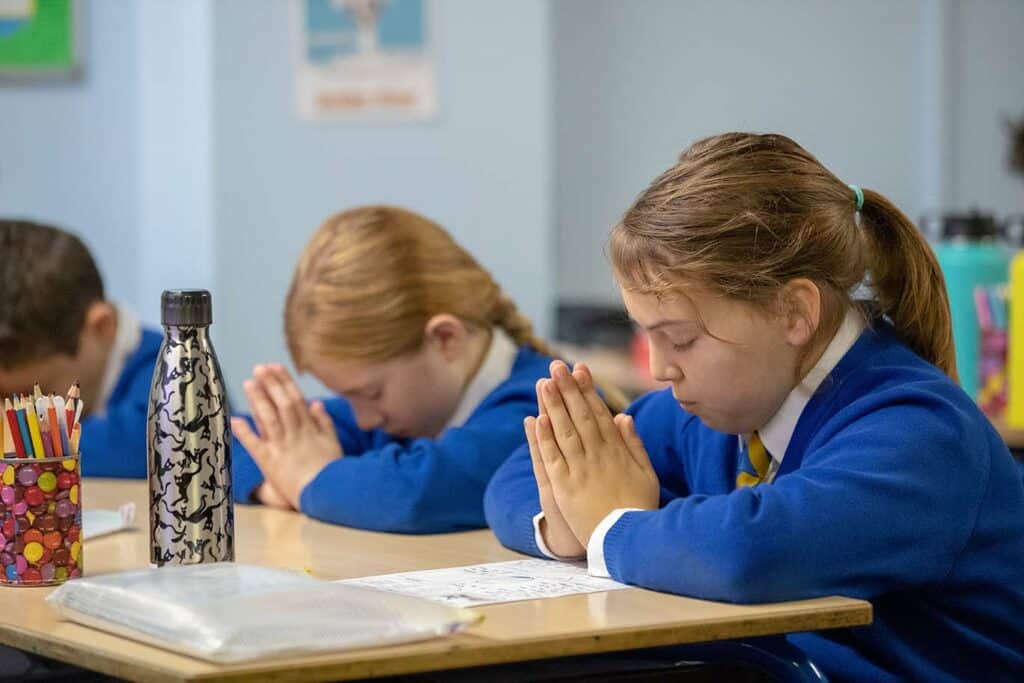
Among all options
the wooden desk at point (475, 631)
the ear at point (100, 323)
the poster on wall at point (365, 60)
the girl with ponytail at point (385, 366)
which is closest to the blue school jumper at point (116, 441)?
the ear at point (100, 323)

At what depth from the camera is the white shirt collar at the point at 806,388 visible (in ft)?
4.91

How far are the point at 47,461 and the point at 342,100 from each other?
2.30 m

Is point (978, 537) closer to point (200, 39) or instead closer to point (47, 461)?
point (47, 461)

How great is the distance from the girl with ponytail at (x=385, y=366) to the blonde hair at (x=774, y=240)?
46 cm

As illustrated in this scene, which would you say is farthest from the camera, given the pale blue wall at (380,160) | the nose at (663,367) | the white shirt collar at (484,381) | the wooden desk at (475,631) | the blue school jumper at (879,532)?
the pale blue wall at (380,160)

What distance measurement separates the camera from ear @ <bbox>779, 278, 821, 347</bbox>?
1.46m

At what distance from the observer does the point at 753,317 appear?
1461 mm

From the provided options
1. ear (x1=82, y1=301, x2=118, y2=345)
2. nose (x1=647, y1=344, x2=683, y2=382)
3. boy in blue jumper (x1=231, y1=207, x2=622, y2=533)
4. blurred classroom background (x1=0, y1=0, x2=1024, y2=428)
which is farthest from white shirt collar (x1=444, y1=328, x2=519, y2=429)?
blurred classroom background (x1=0, y1=0, x2=1024, y2=428)

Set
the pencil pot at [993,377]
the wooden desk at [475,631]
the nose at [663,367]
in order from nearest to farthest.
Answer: the wooden desk at [475,631], the nose at [663,367], the pencil pot at [993,377]

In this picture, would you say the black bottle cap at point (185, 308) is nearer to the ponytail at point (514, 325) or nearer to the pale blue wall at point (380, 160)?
the ponytail at point (514, 325)

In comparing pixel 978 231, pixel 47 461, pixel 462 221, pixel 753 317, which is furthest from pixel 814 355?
pixel 462 221

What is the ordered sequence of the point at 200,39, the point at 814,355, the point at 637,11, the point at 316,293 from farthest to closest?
the point at 637,11 → the point at 200,39 → the point at 316,293 → the point at 814,355

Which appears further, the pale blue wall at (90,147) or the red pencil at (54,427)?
the pale blue wall at (90,147)

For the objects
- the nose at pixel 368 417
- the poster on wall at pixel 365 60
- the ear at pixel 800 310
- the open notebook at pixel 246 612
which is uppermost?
the poster on wall at pixel 365 60
